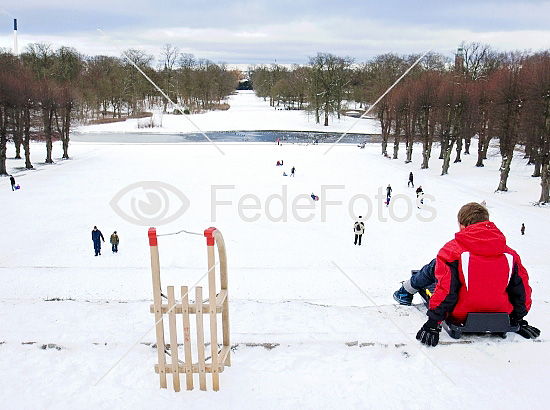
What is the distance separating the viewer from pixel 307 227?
69.3 feet

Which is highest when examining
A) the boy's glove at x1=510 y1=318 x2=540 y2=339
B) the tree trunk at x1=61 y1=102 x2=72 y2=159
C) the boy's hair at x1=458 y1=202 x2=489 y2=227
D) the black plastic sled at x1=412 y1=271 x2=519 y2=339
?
the tree trunk at x1=61 y1=102 x2=72 y2=159

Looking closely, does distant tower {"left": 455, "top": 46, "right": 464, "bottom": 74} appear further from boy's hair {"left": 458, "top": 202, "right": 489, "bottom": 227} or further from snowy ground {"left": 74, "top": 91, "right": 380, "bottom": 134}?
boy's hair {"left": 458, "top": 202, "right": 489, "bottom": 227}

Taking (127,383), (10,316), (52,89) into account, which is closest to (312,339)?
(127,383)

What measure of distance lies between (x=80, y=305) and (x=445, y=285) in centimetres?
560

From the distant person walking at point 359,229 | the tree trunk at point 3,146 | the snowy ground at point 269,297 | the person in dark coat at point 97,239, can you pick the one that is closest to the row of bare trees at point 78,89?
the tree trunk at point 3,146

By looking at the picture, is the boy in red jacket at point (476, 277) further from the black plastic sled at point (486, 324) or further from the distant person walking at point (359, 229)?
the distant person walking at point (359, 229)

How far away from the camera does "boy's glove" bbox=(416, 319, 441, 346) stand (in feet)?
17.5

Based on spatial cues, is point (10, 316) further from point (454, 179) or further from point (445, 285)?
point (454, 179)

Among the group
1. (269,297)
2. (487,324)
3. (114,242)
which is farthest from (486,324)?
(114,242)

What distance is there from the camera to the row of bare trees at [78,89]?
40125 millimetres

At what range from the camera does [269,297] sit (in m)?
12.2

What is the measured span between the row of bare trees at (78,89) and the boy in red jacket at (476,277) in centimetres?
3907

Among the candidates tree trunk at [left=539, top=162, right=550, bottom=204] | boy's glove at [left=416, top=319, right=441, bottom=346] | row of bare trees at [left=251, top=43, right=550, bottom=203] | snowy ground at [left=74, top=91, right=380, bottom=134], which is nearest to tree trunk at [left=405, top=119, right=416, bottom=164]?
row of bare trees at [left=251, top=43, right=550, bottom=203]

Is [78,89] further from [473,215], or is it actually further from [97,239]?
[473,215]
